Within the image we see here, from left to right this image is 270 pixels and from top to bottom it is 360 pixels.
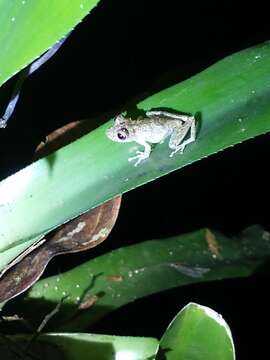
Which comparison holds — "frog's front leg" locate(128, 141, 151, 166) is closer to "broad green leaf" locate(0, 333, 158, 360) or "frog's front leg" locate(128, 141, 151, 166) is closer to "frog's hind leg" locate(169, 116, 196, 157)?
"frog's hind leg" locate(169, 116, 196, 157)

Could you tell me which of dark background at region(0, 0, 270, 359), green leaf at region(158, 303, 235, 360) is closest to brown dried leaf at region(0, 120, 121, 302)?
green leaf at region(158, 303, 235, 360)

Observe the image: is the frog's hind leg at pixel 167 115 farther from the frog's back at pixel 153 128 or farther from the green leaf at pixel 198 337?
the green leaf at pixel 198 337

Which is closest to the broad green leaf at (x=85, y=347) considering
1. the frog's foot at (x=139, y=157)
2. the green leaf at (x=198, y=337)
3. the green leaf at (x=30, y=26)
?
the green leaf at (x=198, y=337)

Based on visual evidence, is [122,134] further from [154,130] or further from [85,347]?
[85,347]

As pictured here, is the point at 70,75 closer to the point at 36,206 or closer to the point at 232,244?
the point at 232,244

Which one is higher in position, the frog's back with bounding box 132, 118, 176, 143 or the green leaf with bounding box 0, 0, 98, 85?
the green leaf with bounding box 0, 0, 98, 85

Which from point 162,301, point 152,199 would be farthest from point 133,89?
point 162,301
